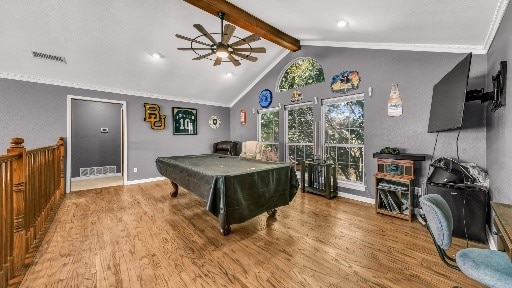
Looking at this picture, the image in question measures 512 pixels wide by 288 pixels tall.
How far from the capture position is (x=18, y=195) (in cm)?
189

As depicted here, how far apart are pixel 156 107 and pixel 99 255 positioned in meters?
4.75

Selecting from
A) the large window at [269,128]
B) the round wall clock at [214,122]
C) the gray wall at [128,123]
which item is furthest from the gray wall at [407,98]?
the gray wall at [128,123]

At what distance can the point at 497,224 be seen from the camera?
4.35 feet

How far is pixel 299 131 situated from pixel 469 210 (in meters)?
3.59

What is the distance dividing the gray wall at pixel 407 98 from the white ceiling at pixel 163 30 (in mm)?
195

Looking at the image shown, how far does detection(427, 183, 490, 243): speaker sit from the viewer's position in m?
2.52

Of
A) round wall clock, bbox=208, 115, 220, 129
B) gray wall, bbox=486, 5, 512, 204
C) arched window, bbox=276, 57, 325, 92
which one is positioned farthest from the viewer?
round wall clock, bbox=208, 115, 220, 129

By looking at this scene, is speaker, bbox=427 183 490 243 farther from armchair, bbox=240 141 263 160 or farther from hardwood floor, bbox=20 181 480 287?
armchair, bbox=240 141 263 160

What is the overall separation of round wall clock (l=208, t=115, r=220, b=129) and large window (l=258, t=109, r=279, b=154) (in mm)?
1738

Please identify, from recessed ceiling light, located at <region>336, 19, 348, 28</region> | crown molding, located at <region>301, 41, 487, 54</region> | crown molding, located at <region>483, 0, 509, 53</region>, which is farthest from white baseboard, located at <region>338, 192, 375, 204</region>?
recessed ceiling light, located at <region>336, 19, 348, 28</region>

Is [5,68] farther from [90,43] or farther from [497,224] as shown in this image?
[497,224]

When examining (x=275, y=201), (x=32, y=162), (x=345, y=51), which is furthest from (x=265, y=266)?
(x=345, y=51)

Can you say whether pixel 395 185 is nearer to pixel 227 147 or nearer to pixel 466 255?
pixel 466 255

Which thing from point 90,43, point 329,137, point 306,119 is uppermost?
point 90,43
